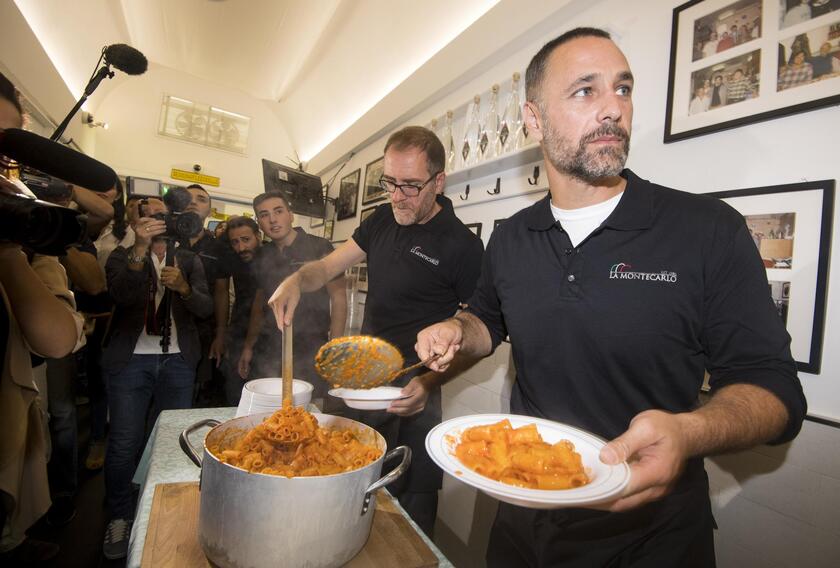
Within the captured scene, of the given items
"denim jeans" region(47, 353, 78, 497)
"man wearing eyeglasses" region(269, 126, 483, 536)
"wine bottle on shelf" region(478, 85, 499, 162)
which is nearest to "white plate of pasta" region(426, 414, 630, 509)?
"man wearing eyeglasses" region(269, 126, 483, 536)

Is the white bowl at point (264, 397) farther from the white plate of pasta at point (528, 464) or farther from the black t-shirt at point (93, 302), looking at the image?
the black t-shirt at point (93, 302)

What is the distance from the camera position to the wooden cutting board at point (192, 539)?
852 millimetres

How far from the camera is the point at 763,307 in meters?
0.99

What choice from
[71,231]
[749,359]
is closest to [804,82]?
[749,359]

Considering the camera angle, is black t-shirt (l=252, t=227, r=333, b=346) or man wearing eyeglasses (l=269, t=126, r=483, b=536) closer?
man wearing eyeglasses (l=269, t=126, r=483, b=536)

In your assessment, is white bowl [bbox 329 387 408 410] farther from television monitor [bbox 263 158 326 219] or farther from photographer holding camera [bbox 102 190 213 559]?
television monitor [bbox 263 158 326 219]

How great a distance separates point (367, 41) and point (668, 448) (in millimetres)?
4623

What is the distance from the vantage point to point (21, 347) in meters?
1.43

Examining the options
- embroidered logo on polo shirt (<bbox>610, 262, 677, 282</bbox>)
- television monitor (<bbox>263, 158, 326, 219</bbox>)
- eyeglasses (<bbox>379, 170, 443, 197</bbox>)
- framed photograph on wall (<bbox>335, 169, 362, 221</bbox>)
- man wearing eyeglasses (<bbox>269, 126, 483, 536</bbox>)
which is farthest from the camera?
television monitor (<bbox>263, 158, 326, 219</bbox>)

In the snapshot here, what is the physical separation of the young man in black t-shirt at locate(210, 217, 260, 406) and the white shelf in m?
1.88

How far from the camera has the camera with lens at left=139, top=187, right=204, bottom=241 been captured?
258 centimetres

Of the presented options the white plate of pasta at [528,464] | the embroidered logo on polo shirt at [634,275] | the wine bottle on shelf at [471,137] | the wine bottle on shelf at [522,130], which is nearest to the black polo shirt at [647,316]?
the embroidered logo on polo shirt at [634,275]

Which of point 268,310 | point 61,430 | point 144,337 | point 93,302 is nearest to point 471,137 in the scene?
point 268,310

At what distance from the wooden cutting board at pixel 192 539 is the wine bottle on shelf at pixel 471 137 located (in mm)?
2144
